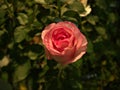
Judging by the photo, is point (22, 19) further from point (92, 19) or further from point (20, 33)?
point (92, 19)

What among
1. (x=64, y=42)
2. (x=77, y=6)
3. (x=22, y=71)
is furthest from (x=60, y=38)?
(x=22, y=71)

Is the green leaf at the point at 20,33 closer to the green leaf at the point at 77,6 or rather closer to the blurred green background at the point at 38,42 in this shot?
the blurred green background at the point at 38,42

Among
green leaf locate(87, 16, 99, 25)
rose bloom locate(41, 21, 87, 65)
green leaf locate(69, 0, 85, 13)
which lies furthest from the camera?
green leaf locate(87, 16, 99, 25)

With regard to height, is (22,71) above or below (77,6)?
below

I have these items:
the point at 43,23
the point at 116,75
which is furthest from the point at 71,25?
the point at 116,75

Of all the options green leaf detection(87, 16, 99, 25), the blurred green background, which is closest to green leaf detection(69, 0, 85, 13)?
the blurred green background

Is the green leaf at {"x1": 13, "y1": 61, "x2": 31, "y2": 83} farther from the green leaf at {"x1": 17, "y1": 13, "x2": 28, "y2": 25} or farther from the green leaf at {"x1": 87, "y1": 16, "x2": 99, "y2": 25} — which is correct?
the green leaf at {"x1": 87, "y1": 16, "x2": 99, "y2": 25}
